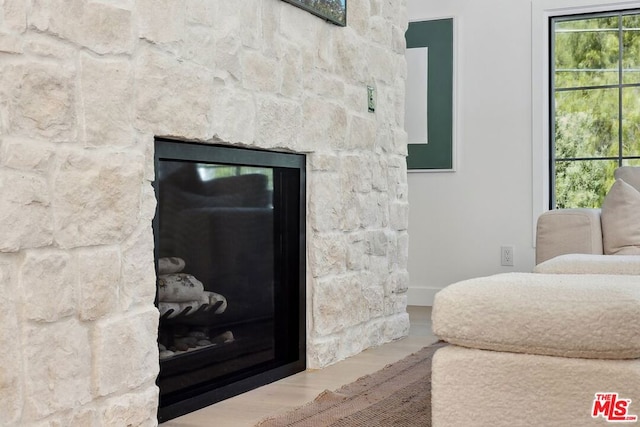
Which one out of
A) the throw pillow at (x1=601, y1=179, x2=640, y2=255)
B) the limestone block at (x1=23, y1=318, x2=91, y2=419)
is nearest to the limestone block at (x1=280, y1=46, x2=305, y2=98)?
the limestone block at (x1=23, y1=318, x2=91, y2=419)

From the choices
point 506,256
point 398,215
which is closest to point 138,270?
point 398,215

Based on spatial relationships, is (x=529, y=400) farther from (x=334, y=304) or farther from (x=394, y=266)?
(x=394, y=266)

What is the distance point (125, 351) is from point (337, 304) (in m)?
1.36

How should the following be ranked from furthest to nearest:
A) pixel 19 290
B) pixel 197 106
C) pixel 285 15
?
pixel 285 15 < pixel 197 106 < pixel 19 290

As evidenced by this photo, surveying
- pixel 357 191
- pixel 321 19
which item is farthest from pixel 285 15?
pixel 357 191

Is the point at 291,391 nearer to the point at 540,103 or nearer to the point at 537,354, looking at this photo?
the point at 537,354

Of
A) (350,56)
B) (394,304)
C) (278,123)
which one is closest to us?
(278,123)

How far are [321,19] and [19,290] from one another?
1.83 metres

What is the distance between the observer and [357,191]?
11.4 ft

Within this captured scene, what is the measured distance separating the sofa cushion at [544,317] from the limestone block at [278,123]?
1.20 m

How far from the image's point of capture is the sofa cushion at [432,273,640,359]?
152cm

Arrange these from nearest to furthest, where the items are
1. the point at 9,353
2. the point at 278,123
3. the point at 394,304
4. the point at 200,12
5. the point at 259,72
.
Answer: the point at 9,353 < the point at 200,12 < the point at 259,72 < the point at 278,123 < the point at 394,304

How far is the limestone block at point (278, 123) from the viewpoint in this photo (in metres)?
2.71

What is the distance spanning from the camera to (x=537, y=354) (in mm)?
1611
